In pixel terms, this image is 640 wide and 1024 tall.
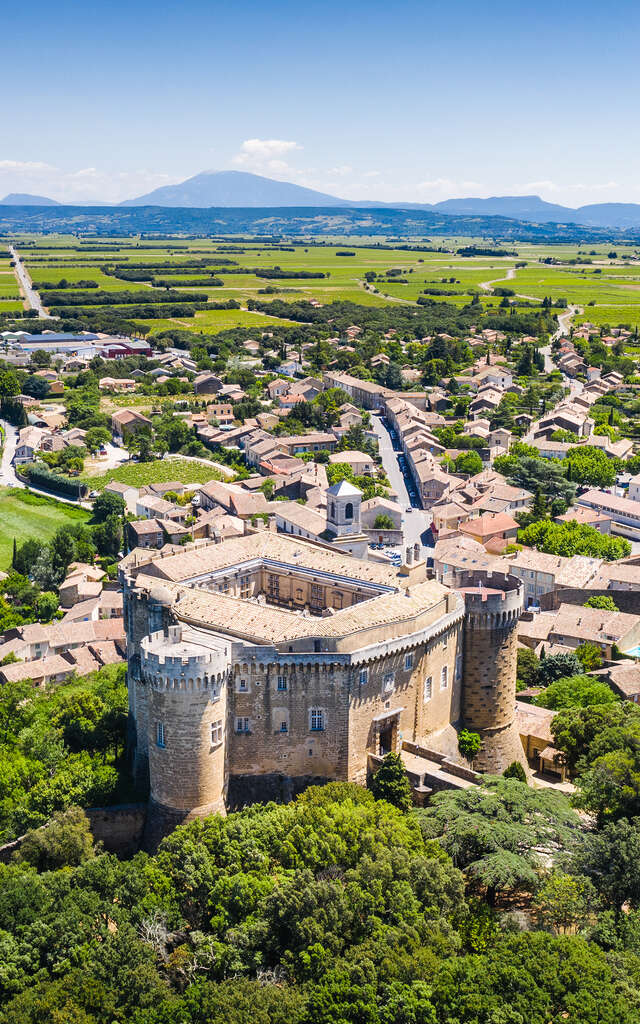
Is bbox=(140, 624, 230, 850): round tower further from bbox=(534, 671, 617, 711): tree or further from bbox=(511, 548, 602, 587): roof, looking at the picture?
bbox=(511, 548, 602, 587): roof

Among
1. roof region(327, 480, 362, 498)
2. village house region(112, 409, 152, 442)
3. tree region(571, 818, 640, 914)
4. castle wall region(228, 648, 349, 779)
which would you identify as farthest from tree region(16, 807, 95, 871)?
village house region(112, 409, 152, 442)

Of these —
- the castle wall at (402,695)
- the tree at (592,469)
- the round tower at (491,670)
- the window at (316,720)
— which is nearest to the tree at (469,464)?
the tree at (592,469)

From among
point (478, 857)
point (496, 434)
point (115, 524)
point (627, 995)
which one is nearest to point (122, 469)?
point (115, 524)

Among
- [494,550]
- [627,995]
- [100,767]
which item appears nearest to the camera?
[627,995]

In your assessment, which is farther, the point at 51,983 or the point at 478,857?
the point at 478,857

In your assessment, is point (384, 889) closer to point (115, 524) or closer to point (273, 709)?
point (273, 709)

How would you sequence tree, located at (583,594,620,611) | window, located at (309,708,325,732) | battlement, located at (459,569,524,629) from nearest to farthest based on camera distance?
1. window, located at (309,708,325,732)
2. battlement, located at (459,569,524,629)
3. tree, located at (583,594,620,611)
